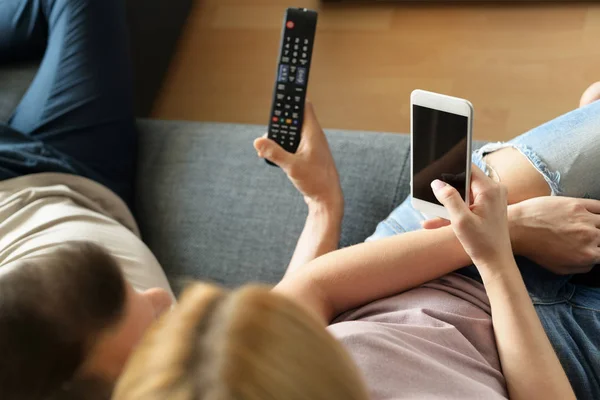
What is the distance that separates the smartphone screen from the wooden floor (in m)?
0.69

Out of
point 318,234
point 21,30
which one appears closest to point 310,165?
point 318,234

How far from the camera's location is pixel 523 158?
86 cm

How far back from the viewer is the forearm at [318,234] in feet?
3.38

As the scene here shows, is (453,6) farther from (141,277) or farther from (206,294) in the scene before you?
(206,294)

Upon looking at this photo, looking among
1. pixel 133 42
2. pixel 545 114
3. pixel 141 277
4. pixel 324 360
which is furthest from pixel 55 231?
pixel 545 114

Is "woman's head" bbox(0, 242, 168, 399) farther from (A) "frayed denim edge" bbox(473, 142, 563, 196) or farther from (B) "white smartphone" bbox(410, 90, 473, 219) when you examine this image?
(A) "frayed denim edge" bbox(473, 142, 563, 196)

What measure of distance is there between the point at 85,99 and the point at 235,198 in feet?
1.22

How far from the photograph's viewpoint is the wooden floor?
1477mm

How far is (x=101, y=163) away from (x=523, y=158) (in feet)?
2.72

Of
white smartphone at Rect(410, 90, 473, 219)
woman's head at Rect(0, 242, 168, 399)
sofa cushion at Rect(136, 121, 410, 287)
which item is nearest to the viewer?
woman's head at Rect(0, 242, 168, 399)

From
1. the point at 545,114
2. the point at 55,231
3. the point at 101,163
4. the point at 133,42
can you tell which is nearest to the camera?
the point at 55,231

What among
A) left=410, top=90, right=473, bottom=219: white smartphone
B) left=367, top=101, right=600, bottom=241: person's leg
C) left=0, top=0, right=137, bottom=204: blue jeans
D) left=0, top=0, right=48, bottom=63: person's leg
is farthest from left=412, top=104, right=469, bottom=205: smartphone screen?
left=0, top=0, right=48, bottom=63: person's leg

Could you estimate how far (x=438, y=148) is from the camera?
82 centimetres

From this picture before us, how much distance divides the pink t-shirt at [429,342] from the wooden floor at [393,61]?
78 cm
